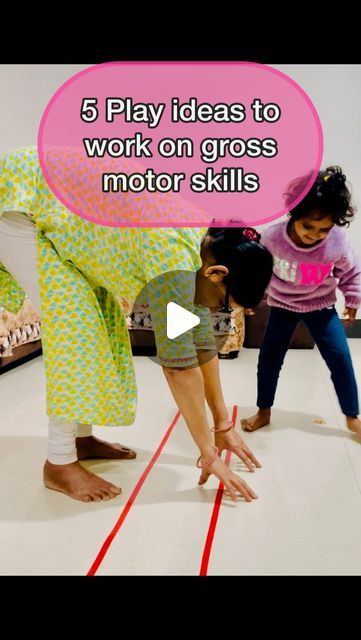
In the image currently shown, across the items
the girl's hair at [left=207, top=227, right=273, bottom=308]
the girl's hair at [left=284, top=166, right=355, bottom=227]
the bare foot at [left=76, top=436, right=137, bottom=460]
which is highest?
the girl's hair at [left=284, top=166, right=355, bottom=227]

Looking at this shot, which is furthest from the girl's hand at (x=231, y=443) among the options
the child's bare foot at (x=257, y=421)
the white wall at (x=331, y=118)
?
the white wall at (x=331, y=118)

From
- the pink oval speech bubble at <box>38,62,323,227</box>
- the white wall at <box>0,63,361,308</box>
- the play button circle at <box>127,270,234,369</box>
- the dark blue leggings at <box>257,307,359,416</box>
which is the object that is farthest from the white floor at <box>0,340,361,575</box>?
the white wall at <box>0,63,361,308</box>

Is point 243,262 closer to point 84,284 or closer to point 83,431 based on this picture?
point 84,284

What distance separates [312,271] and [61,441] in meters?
0.76

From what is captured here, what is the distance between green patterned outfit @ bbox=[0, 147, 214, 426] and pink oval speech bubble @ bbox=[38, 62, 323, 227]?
6cm

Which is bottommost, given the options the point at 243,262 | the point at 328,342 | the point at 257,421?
the point at 257,421

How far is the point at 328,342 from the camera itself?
147cm

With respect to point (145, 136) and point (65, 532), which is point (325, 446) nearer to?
point (65, 532)

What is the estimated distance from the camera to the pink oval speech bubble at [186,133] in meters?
0.77

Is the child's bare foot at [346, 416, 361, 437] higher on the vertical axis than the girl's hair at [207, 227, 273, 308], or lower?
lower

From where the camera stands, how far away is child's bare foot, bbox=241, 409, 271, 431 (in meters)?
1.54

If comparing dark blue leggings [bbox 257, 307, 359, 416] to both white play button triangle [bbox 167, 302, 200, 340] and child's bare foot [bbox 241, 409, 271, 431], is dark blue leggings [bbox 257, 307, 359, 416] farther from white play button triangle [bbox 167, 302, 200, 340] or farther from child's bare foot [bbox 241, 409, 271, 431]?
white play button triangle [bbox 167, 302, 200, 340]

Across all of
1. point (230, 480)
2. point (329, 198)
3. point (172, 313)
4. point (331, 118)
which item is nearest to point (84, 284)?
point (172, 313)

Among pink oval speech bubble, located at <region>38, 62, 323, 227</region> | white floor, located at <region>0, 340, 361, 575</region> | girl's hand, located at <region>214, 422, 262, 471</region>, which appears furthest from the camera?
girl's hand, located at <region>214, 422, 262, 471</region>
